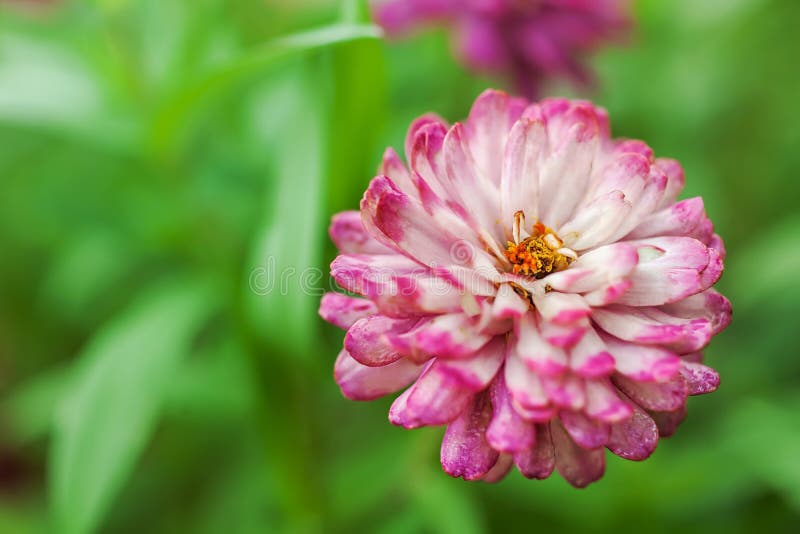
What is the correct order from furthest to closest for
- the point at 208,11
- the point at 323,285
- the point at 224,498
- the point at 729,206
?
the point at 729,206
the point at 224,498
the point at 208,11
the point at 323,285

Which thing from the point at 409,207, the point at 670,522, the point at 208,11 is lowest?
the point at 670,522

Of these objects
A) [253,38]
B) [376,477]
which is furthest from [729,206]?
[253,38]

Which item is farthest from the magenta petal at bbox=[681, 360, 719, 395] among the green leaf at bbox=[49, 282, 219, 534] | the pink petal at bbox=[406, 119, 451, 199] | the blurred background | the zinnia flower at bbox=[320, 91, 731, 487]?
the green leaf at bbox=[49, 282, 219, 534]

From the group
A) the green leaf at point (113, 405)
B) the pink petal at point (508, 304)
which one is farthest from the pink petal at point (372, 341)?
the green leaf at point (113, 405)

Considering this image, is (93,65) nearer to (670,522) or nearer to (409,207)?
(409,207)

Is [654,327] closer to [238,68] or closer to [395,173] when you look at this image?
[395,173]

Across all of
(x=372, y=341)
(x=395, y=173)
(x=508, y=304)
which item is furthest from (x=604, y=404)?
(x=395, y=173)
